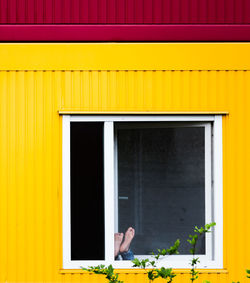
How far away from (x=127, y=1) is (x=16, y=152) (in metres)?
1.85

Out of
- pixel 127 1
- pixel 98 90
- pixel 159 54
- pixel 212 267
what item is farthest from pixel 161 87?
pixel 212 267

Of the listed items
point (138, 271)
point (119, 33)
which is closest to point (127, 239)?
point (138, 271)

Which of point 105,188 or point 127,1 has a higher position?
point 127,1

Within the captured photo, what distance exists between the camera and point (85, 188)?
4496 mm

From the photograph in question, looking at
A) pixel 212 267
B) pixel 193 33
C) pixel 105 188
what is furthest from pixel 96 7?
pixel 212 267

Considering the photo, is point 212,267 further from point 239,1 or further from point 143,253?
point 239,1

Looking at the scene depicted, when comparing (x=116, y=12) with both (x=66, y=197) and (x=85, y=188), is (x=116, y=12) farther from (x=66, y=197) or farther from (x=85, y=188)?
(x=66, y=197)

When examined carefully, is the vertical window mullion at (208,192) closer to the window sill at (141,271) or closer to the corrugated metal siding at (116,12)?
the window sill at (141,271)

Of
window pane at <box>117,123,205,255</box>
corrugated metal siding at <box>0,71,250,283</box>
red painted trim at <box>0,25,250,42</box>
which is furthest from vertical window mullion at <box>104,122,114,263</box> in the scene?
red painted trim at <box>0,25,250,42</box>

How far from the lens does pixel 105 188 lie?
4484 mm

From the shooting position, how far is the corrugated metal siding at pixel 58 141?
4.43m

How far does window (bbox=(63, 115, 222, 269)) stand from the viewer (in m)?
4.47

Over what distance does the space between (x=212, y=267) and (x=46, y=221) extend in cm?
168

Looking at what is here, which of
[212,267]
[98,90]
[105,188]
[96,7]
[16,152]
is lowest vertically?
[212,267]
